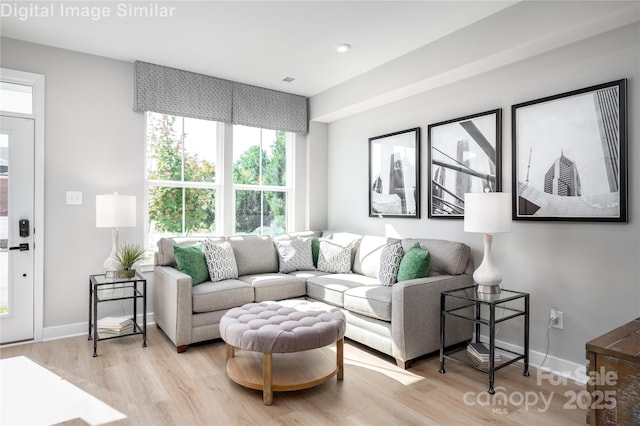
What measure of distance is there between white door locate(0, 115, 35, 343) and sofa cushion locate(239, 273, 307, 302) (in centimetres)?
188

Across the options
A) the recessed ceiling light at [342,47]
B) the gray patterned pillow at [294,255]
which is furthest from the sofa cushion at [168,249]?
the recessed ceiling light at [342,47]

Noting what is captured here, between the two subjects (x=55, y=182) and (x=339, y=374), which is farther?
(x=55, y=182)

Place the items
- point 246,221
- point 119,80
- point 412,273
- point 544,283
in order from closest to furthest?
point 544,283 < point 412,273 < point 119,80 < point 246,221

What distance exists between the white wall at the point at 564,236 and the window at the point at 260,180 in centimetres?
191

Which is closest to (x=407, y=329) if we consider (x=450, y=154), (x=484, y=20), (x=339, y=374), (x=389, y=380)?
(x=389, y=380)

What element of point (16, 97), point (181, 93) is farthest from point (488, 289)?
point (16, 97)

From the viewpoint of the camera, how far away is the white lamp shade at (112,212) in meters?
3.32

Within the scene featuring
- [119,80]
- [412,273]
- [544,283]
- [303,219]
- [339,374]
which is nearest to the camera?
[339,374]

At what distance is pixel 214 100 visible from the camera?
428cm

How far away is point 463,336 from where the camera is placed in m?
3.25

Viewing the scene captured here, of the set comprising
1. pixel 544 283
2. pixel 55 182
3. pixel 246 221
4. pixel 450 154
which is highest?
pixel 450 154

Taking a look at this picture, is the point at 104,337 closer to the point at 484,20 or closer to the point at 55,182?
the point at 55,182

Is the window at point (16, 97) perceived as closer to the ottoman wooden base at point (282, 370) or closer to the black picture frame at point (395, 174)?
the ottoman wooden base at point (282, 370)

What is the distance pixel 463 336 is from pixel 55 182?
12.7ft
